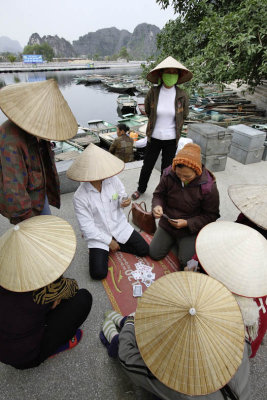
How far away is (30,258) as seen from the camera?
3.96 ft

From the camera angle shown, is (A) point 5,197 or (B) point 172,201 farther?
(B) point 172,201

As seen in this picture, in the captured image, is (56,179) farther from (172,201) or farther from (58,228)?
(172,201)

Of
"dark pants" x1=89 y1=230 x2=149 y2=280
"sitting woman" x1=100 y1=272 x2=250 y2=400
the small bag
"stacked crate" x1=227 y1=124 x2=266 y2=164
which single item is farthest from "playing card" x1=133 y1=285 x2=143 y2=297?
"stacked crate" x1=227 y1=124 x2=266 y2=164

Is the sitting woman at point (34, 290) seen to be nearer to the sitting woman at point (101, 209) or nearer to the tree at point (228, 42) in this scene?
the sitting woman at point (101, 209)

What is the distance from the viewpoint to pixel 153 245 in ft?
8.39

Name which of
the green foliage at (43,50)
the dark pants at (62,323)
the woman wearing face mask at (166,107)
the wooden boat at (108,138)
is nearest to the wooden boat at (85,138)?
the wooden boat at (108,138)

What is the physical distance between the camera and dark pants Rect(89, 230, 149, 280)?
2283 millimetres

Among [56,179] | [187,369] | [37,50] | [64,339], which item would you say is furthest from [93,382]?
[37,50]

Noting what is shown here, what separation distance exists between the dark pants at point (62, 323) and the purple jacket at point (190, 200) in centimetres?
119

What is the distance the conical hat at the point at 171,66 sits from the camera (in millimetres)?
2762

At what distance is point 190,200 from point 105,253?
1048 millimetres

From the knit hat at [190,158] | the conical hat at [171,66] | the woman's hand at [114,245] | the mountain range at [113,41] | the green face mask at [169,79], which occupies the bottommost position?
the woman's hand at [114,245]

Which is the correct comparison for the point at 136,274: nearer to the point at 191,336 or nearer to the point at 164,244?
the point at 164,244

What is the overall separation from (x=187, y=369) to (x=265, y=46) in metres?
6.23
